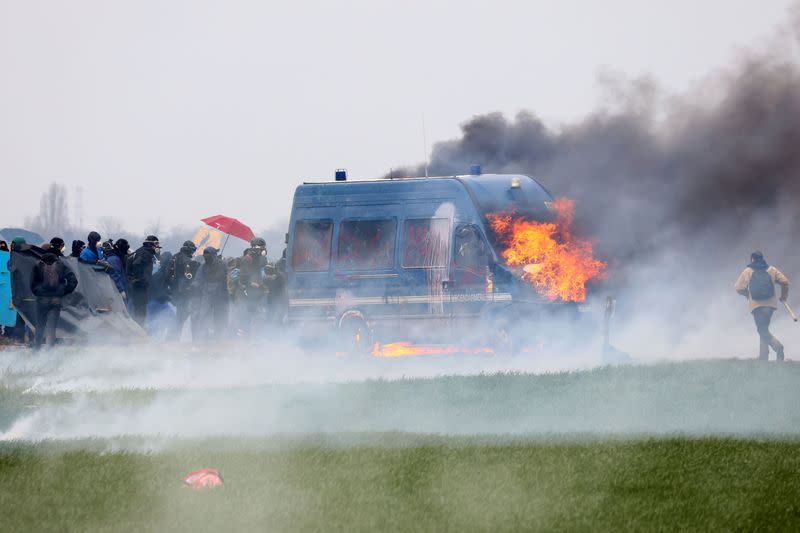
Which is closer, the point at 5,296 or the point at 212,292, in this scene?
the point at 5,296

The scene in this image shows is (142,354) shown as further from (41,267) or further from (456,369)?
(456,369)

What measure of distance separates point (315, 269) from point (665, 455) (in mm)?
11178

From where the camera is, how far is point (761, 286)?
23.1m

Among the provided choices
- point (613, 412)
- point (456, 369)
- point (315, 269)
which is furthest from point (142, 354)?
point (613, 412)

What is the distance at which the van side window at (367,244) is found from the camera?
864 inches

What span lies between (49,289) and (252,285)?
5.08 m

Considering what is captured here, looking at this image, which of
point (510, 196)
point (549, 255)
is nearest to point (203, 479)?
point (549, 255)

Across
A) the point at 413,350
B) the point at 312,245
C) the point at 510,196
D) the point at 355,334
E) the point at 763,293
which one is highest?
the point at 510,196

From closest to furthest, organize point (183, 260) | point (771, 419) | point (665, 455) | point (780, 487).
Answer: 1. point (780, 487)
2. point (665, 455)
3. point (771, 419)
4. point (183, 260)

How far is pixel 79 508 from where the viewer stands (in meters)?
9.87

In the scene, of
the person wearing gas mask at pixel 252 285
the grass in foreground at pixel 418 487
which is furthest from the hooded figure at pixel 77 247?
the grass in foreground at pixel 418 487

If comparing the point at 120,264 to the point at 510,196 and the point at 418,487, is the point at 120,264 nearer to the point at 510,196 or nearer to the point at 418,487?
the point at 510,196

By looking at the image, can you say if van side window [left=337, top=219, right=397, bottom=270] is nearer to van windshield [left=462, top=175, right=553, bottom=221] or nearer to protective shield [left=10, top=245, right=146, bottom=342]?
van windshield [left=462, top=175, right=553, bottom=221]

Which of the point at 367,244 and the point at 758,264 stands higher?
the point at 367,244
